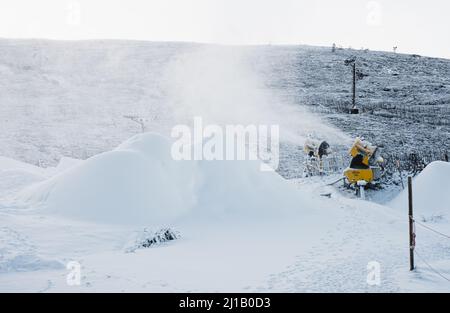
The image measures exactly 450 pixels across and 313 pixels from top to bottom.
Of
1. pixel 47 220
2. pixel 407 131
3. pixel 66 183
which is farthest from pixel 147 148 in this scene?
pixel 407 131

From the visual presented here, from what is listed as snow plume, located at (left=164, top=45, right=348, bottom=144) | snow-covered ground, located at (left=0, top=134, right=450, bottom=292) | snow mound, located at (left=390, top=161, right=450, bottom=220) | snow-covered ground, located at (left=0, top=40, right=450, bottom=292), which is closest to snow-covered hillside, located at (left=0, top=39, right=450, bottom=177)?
snow plume, located at (left=164, top=45, right=348, bottom=144)

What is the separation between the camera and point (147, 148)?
15023 millimetres

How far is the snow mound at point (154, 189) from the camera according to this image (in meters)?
12.5

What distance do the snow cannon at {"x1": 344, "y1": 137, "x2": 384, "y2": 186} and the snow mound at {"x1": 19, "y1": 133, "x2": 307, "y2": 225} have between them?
502cm

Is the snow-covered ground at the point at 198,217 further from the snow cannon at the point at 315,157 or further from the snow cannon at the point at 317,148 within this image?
the snow cannon at the point at 317,148

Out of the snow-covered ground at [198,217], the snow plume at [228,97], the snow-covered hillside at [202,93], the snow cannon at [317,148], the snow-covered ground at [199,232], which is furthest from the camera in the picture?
the snow plume at [228,97]

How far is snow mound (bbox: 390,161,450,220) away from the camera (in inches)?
659

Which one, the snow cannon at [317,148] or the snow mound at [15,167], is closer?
the snow mound at [15,167]

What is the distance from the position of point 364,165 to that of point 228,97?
24003 millimetres

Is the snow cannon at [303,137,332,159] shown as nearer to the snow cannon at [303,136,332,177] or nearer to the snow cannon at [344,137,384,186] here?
the snow cannon at [303,136,332,177]

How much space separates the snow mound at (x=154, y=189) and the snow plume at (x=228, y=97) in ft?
52.1

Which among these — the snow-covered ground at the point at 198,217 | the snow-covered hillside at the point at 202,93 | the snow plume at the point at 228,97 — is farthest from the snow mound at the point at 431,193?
the snow plume at the point at 228,97

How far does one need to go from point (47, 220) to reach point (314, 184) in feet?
42.1

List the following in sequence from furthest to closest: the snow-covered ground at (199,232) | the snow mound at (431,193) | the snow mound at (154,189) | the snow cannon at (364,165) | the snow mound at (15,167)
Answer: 1. the snow cannon at (364,165)
2. the snow mound at (15,167)
3. the snow mound at (431,193)
4. the snow mound at (154,189)
5. the snow-covered ground at (199,232)
